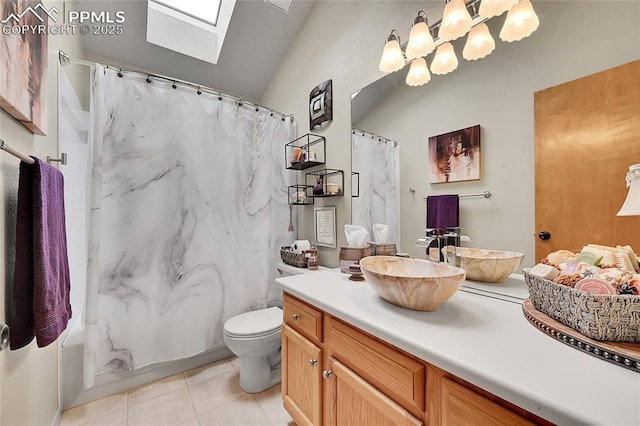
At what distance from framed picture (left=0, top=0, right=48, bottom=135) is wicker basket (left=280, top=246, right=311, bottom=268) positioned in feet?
4.89

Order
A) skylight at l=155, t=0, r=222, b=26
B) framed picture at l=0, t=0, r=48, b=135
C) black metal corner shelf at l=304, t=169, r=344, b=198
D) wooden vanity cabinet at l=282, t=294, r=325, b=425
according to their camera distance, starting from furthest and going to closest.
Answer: skylight at l=155, t=0, r=222, b=26, black metal corner shelf at l=304, t=169, r=344, b=198, wooden vanity cabinet at l=282, t=294, r=325, b=425, framed picture at l=0, t=0, r=48, b=135

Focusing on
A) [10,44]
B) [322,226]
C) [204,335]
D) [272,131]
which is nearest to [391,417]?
[322,226]

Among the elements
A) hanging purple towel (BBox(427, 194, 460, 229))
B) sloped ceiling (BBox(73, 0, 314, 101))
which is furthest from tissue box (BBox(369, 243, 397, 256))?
sloped ceiling (BBox(73, 0, 314, 101))

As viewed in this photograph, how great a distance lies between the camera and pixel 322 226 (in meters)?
2.01

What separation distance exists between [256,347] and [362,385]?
954 millimetres

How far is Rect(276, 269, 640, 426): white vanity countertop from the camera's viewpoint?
0.45 meters

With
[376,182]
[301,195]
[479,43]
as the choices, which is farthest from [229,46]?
[479,43]

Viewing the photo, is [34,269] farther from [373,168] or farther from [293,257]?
[373,168]

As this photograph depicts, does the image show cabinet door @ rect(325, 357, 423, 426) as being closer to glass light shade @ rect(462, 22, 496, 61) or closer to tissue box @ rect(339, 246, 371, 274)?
tissue box @ rect(339, 246, 371, 274)

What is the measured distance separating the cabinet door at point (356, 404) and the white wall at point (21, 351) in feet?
3.60

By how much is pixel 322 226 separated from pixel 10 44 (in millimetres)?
1711

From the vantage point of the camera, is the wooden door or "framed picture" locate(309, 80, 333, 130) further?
"framed picture" locate(309, 80, 333, 130)

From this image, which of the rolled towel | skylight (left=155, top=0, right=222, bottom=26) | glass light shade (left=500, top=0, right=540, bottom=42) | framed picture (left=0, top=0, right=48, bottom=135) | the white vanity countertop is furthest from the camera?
skylight (left=155, top=0, right=222, bottom=26)

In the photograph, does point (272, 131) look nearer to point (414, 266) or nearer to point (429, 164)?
point (429, 164)
